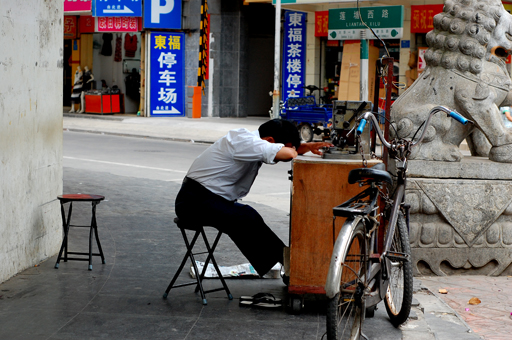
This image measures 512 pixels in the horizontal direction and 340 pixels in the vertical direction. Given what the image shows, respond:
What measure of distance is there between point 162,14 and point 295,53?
4.97 m

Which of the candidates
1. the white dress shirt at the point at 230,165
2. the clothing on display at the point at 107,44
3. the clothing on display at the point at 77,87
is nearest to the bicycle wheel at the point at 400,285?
the white dress shirt at the point at 230,165

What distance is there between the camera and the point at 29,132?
19.2ft

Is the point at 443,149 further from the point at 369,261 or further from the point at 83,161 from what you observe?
the point at 83,161

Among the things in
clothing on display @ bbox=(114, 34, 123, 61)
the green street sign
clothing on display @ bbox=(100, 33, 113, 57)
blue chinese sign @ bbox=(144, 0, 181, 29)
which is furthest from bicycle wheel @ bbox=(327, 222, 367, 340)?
clothing on display @ bbox=(100, 33, 113, 57)

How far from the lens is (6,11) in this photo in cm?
535

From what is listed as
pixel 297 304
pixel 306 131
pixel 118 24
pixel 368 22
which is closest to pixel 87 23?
pixel 118 24

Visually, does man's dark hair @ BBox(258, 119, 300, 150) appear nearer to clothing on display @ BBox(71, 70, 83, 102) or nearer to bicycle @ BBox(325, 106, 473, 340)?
bicycle @ BBox(325, 106, 473, 340)

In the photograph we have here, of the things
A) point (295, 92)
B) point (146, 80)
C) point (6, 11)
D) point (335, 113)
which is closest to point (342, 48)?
point (295, 92)

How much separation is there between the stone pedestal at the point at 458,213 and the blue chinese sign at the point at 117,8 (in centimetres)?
1985

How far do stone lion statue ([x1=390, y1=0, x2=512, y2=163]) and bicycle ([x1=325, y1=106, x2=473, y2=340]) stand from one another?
1.89m

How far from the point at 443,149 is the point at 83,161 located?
370 inches

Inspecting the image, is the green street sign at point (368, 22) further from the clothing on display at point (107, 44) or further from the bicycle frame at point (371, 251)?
the bicycle frame at point (371, 251)

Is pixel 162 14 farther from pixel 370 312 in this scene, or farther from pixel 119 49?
pixel 370 312

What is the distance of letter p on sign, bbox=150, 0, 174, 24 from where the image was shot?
24.8 meters
